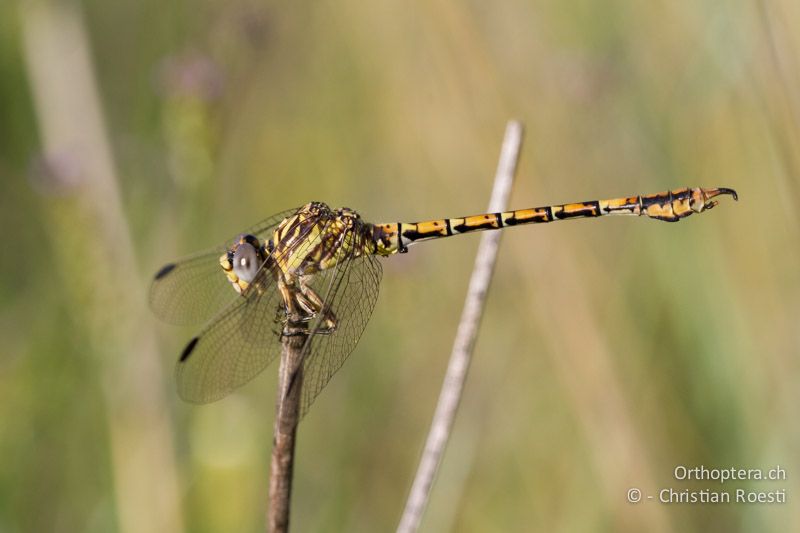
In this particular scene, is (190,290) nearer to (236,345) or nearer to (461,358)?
(236,345)

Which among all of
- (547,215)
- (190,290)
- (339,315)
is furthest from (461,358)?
(190,290)

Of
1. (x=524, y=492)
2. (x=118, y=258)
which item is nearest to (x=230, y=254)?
(x=118, y=258)

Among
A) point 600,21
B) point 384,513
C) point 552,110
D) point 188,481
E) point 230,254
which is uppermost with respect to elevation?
point 600,21

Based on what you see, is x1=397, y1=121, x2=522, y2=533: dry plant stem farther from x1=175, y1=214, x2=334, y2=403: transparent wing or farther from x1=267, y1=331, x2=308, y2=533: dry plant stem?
x1=175, y1=214, x2=334, y2=403: transparent wing

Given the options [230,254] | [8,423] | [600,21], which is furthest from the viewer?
[600,21]

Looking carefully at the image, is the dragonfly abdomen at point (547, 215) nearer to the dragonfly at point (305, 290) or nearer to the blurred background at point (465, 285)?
the dragonfly at point (305, 290)

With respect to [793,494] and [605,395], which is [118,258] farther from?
[793,494]

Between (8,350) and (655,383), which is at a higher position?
(8,350)

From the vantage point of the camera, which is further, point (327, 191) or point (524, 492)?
point (327, 191)

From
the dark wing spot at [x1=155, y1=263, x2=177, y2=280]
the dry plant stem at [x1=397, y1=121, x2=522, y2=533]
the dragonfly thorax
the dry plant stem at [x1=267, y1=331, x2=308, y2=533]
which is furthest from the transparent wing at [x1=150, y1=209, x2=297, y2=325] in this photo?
the dry plant stem at [x1=267, y1=331, x2=308, y2=533]
